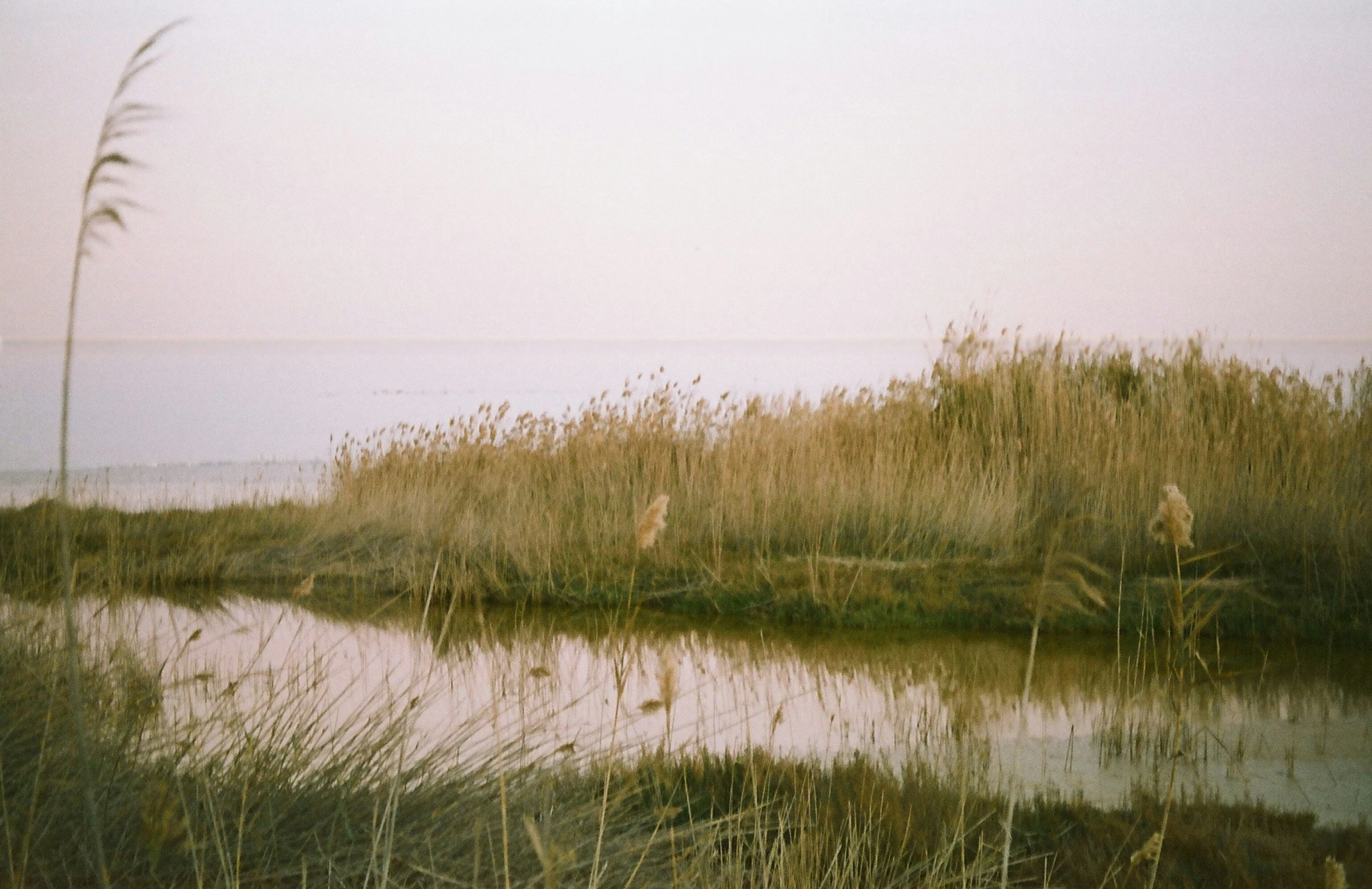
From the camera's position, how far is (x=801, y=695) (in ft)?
15.5

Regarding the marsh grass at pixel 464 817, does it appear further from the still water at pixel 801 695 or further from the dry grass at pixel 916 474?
the dry grass at pixel 916 474

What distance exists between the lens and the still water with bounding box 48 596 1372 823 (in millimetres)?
3398

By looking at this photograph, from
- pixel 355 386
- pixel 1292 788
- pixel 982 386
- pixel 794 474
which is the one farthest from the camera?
pixel 355 386

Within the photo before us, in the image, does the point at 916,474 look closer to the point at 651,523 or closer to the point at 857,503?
the point at 857,503

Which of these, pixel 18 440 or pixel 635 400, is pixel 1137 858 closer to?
pixel 635 400

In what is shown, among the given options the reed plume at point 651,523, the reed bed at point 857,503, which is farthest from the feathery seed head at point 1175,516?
the reed bed at point 857,503

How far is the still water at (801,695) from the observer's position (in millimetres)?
3398

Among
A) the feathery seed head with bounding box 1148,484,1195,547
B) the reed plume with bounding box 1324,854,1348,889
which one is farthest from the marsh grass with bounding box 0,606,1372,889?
the reed plume with bounding box 1324,854,1348,889

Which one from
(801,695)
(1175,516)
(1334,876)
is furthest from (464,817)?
(801,695)

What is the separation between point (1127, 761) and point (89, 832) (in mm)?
3224

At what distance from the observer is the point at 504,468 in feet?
30.8

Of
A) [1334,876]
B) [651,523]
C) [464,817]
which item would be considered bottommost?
[464,817]

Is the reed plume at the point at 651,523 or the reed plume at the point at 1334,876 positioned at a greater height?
the reed plume at the point at 651,523

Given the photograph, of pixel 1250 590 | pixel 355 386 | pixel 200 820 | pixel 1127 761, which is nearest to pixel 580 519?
pixel 1250 590
